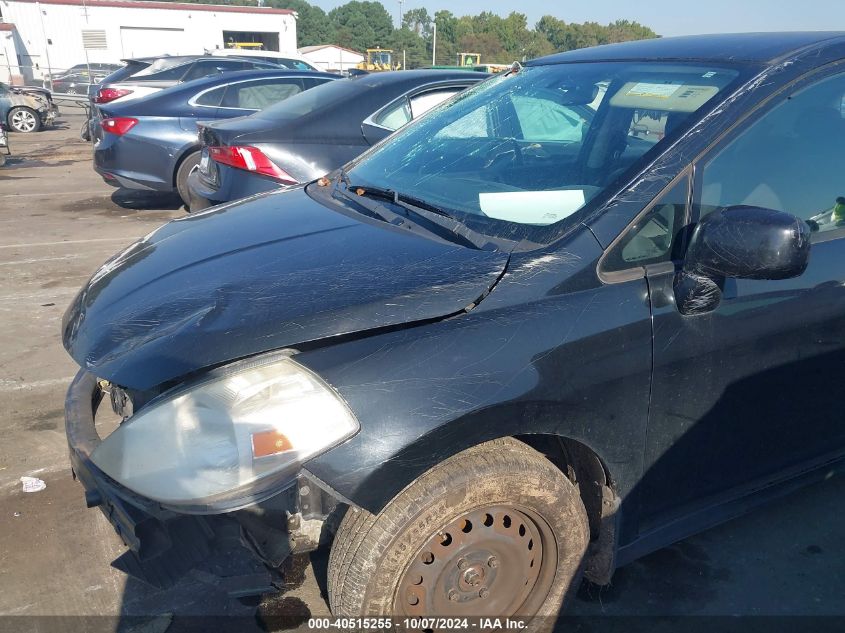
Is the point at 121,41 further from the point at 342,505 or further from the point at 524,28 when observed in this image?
the point at 524,28

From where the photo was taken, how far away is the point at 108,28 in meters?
43.2

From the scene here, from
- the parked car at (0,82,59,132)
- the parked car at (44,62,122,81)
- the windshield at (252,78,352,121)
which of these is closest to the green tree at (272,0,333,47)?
the parked car at (44,62,122,81)

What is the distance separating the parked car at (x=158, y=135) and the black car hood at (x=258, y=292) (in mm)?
5882

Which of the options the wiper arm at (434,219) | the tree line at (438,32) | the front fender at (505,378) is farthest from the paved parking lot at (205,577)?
the tree line at (438,32)

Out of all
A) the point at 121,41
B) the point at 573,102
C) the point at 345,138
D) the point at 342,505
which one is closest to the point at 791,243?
the point at 573,102

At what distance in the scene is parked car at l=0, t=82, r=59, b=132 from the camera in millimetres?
17391

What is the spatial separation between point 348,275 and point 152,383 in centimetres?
61

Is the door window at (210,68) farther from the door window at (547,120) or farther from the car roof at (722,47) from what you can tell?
the car roof at (722,47)

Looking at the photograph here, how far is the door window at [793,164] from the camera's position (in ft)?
7.28

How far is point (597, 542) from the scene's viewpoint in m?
2.27

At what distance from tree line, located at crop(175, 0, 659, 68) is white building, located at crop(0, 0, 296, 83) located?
86.6 feet

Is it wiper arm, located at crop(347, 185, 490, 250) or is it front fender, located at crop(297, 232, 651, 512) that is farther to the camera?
wiper arm, located at crop(347, 185, 490, 250)

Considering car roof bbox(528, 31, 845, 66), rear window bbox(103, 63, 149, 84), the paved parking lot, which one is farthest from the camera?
rear window bbox(103, 63, 149, 84)

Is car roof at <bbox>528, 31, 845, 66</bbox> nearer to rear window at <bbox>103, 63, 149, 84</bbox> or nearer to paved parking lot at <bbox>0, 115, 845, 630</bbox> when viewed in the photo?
paved parking lot at <bbox>0, 115, 845, 630</bbox>
